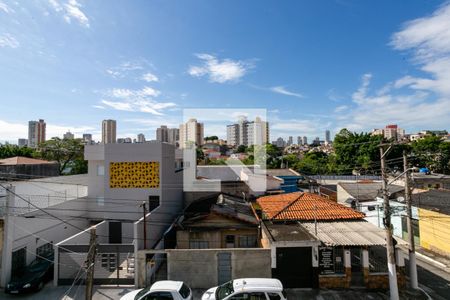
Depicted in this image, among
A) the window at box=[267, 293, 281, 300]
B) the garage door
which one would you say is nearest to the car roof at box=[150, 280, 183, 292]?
the window at box=[267, 293, 281, 300]

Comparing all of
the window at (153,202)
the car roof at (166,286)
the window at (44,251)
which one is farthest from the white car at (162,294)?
the window at (153,202)

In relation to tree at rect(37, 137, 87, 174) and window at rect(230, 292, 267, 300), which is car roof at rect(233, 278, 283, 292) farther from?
tree at rect(37, 137, 87, 174)

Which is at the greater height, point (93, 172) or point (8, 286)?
point (93, 172)

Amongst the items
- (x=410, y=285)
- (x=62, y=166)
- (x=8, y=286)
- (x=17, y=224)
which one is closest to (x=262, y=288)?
(x=410, y=285)

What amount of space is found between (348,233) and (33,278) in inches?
565

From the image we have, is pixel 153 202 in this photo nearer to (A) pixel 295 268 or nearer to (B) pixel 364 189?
(A) pixel 295 268

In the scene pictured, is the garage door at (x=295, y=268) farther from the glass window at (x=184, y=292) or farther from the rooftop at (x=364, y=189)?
the rooftop at (x=364, y=189)

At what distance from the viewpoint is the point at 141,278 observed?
11.4 metres

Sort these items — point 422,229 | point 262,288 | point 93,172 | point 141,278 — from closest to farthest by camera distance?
point 262,288 → point 141,278 → point 422,229 → point 93,172

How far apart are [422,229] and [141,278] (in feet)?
56.9

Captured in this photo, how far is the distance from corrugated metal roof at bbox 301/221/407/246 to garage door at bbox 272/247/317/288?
114 cm

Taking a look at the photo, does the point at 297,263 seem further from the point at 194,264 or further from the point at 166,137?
the point at 166,137

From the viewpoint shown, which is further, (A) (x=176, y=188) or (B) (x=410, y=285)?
(A) (x=176, y=188)

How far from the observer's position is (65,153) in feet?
124
